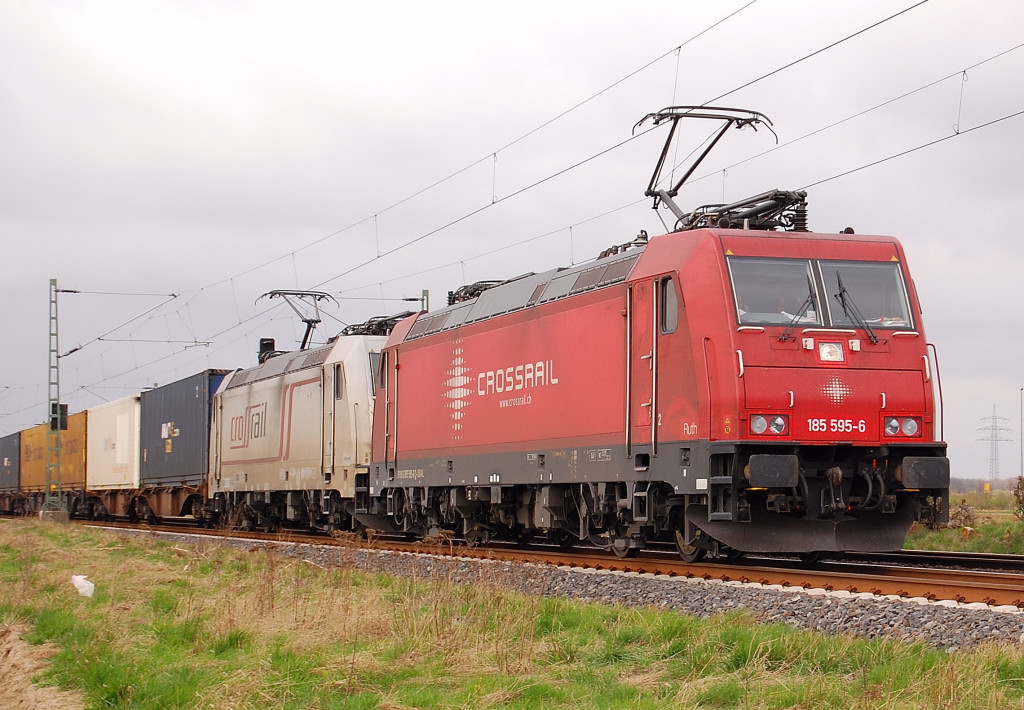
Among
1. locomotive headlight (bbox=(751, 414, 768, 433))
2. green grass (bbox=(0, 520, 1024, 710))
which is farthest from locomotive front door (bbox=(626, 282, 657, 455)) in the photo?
green grass (bbox=(0, 520, 1024, 710))

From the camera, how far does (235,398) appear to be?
97.9ft

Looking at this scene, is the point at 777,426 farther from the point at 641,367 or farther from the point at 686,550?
the point at 686,550

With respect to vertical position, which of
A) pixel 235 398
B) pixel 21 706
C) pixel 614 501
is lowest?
pixel 21 706

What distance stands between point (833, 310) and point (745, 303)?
42.6 inches

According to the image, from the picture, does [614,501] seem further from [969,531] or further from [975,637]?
[969,531]

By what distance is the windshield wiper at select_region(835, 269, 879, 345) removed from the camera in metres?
13.2

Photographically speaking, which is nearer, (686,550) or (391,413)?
(686,550)

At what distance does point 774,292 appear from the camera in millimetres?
13242

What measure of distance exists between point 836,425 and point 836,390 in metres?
0.38

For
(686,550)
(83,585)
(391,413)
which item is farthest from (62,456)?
(686,550)

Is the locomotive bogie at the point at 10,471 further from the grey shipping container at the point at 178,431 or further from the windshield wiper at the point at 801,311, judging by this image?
the windshield wiper at the point at 801,311

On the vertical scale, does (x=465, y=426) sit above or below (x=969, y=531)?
above

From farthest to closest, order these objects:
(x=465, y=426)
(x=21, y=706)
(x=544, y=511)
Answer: (x=465, y=426), (x=544, y=511), (x=21, y=706)

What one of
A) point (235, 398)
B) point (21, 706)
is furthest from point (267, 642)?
point (235, 398)
